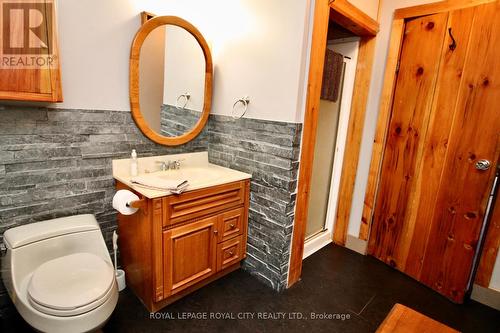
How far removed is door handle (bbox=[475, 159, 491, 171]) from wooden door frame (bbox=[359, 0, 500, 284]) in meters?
0.48

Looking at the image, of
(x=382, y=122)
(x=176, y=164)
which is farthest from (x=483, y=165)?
(x=176, y=164)

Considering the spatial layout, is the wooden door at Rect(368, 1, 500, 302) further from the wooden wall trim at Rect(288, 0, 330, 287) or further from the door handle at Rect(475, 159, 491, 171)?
the wooden wall trim at Rect(288, 0, 330, 287)

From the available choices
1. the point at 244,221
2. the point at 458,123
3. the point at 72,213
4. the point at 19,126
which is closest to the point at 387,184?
the point at 458,123

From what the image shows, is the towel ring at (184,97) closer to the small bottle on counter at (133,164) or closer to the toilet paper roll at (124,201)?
the small bottle on counter at (133,164)

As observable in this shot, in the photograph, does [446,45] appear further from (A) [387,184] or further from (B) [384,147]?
(A) [387,184]

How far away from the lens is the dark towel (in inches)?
86.5

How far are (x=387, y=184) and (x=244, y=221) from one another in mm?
1296

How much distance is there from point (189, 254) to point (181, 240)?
134 millimetres

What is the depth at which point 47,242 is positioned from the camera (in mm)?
1441

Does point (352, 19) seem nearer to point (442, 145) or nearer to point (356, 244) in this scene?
point (442, 145)

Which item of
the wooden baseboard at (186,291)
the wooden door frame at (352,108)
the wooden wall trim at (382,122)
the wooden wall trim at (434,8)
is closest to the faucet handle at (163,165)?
the wooden baseboard at (186,291)

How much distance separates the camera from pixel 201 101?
2.19 metres

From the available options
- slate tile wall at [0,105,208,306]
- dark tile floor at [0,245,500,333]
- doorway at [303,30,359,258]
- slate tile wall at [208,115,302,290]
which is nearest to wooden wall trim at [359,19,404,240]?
doorway at [303,30,359,258]

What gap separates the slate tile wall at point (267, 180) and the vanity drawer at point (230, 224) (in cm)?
10
